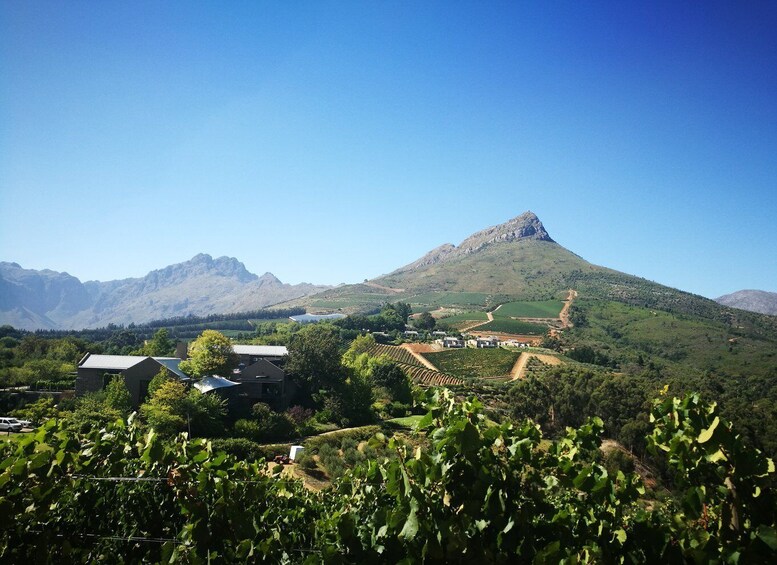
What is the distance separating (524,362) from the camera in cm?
7150

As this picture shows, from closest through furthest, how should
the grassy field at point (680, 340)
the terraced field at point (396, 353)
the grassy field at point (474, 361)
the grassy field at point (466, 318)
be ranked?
the grassy field at point (474, 361)
the terraced field at point (396, 353)
the grassy field at point (680, 340)
the grassy field at point (466, 318)

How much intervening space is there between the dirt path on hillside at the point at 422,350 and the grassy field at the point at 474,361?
0.90m

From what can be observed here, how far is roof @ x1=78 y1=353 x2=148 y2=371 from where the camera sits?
34.6 metres

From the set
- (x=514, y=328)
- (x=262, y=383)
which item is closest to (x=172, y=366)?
(x=262, y=383)

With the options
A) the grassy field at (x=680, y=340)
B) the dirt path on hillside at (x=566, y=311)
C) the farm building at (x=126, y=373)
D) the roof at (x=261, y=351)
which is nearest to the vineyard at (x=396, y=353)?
the roof at (x=261, y=351)

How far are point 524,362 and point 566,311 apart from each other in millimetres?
70730

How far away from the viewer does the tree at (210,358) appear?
3725 cm

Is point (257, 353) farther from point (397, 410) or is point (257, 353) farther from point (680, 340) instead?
point (680, 340)

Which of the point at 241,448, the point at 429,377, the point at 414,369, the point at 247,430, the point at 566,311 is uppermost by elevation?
the point at 566,311

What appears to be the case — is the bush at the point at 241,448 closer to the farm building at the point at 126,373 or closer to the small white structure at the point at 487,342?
the farm building at the point at 126,373

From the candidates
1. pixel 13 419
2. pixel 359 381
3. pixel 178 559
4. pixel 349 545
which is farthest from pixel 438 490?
pixel 359 381

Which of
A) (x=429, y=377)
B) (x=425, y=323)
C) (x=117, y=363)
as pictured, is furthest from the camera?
(x=425, y=323)

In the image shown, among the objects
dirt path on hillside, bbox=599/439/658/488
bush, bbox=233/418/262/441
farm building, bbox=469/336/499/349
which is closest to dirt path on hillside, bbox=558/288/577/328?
farm building, bbox=469/336/499/349

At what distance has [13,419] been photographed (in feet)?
93.3
